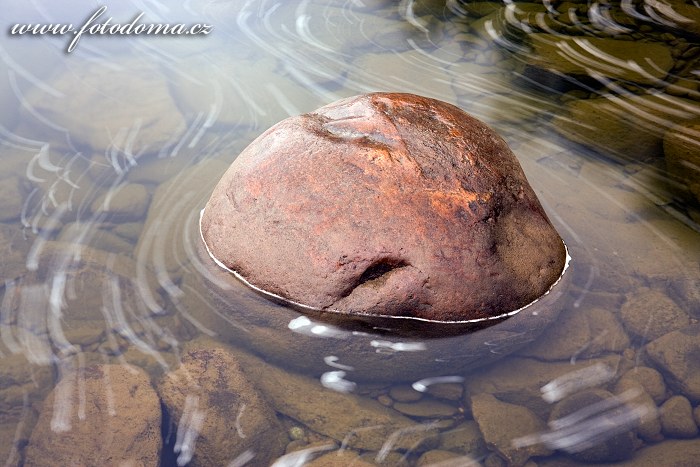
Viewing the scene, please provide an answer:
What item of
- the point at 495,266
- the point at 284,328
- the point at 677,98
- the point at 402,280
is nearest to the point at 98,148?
the point at 284,328

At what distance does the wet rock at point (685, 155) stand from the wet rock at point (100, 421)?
3.15 meters

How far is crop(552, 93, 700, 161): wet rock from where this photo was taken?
13.9 ft

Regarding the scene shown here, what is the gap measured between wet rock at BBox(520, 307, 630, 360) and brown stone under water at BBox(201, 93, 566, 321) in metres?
0.18

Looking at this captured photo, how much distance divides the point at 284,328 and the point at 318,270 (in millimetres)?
310

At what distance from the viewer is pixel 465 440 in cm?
262

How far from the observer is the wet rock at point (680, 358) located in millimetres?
2805

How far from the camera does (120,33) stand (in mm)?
5578

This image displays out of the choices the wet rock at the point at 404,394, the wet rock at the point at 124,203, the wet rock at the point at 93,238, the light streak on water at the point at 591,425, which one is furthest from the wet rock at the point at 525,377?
the wet rock at the point at 124,203

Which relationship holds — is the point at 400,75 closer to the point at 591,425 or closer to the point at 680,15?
the point at 680,15

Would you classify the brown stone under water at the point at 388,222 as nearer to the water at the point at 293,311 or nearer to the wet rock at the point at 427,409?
the water at the point at 293,311

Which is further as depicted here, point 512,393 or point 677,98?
point 677,98

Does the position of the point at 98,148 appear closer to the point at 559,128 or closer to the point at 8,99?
the point at 8,99

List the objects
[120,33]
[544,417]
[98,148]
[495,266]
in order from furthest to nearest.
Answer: [120,33]
[98,148]
[495,266]
[544,417]

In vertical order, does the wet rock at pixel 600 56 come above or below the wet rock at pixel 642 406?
above
